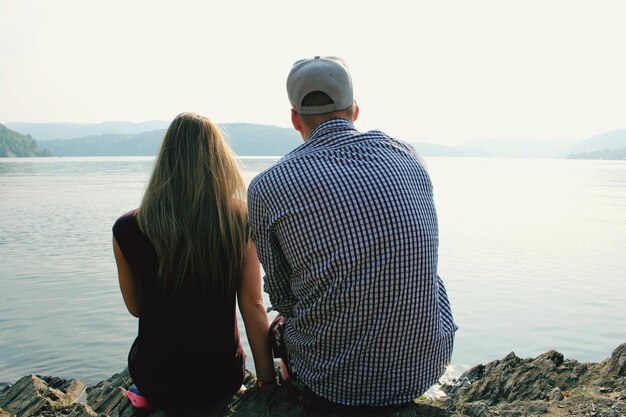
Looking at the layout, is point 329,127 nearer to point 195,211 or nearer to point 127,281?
point 195,211

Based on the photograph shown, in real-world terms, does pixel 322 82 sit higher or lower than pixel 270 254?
higher

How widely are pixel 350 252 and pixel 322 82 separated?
0.78 meters

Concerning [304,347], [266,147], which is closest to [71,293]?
[304,347]

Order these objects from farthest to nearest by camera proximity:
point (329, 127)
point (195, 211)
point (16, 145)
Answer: point (16, 145) → point (195, 211) → point (329, 127)

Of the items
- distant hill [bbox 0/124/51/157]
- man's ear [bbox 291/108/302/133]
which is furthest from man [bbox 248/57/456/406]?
distant hill [bbox 0/124/51/157]

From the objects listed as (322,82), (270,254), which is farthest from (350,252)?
(322,82)

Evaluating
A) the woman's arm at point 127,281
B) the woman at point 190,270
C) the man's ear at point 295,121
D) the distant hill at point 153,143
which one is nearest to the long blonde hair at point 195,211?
the woman at point 190,270

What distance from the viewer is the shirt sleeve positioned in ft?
7.91

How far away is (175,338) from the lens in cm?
275

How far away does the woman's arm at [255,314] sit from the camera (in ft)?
9.27

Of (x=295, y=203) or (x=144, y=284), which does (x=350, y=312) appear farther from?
(x=144, y=284)

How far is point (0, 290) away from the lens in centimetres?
945

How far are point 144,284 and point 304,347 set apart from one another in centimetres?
86

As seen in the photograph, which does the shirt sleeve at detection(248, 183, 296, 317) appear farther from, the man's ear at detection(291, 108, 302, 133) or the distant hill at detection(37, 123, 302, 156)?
the distant hill at detection(37, 123, 302, 156)
